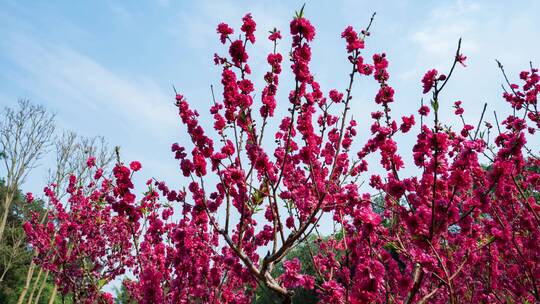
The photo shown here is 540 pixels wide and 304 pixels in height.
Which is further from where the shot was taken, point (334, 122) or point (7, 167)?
point (7, 167)

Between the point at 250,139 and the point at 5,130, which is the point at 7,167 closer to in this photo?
the point at 5,130

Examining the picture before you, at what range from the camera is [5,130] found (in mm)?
18984

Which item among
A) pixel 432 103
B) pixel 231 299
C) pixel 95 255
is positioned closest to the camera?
pixel 432 103

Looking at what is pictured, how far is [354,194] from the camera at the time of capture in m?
3.96

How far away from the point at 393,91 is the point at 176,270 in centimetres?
398

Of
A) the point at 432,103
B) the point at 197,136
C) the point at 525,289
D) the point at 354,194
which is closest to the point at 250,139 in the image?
the point at 197,136

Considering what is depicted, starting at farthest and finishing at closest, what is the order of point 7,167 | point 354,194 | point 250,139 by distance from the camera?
point 7,167 → point 250,139 → point 354,194

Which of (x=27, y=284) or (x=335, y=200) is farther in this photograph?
(x=27, y=284)

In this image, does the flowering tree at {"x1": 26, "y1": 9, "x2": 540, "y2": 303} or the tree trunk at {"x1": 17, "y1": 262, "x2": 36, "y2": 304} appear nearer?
the flowering tree at {"x1": 26, "y1": 9, "x2": 540, "y2": 303}

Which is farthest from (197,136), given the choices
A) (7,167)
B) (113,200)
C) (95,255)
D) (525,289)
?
(7,167)

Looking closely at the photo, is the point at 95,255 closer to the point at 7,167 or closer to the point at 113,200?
the point at 113,200

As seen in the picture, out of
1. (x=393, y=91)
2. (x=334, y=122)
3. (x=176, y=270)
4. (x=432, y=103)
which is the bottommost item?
(x=176, y=270)

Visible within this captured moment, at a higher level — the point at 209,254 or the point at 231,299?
the point at 209,254

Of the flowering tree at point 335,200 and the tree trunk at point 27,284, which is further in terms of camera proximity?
the tree trunk at point 27,284
